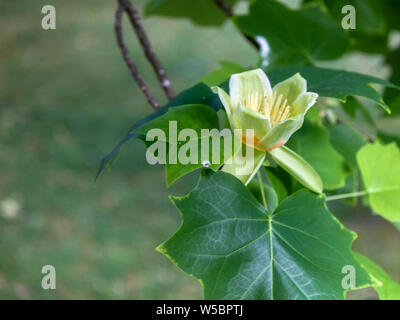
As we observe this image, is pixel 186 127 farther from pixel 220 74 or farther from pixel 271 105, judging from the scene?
pixel 220 74

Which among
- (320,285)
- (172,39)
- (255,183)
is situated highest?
(172,39)

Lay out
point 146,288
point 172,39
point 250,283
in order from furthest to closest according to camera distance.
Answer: point 172,39 → point 146,288 → point 250,283

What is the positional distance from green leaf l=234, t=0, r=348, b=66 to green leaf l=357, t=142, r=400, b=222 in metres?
0.20

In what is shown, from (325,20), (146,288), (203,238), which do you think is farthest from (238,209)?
(146,288)

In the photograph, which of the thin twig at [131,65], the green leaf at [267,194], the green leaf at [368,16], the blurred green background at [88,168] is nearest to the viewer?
the green leaf at [267,194]

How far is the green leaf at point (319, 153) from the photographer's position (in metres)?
0.56

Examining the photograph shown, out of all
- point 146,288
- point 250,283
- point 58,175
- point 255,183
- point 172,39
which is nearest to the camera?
point 250,283

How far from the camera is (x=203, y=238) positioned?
0.42 meters

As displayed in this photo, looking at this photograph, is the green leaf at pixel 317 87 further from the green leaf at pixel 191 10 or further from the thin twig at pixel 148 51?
the green leaf at pixel 191 10

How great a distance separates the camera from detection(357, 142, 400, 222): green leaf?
23.0 inches

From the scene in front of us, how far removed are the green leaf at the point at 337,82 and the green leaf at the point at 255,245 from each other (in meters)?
0.11

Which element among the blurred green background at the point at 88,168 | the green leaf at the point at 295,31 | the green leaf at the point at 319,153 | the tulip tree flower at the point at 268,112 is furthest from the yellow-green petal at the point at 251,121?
the blurred green background at the point at 88,168

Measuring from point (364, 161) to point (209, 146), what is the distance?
271mm

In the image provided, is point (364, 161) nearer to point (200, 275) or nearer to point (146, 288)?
point (200, 275)
